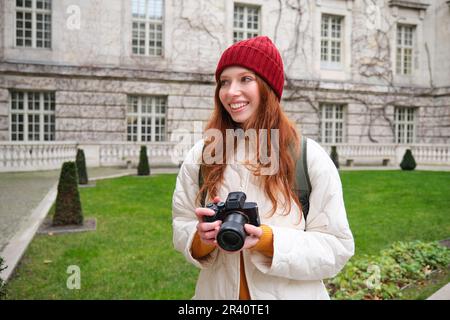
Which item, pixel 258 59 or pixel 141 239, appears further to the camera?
pixel 141 239

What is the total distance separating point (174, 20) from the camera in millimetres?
13352

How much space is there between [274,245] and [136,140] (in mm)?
15058

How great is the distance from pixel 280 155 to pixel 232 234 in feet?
1.32

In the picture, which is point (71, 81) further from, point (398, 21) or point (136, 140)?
point (398, 21)

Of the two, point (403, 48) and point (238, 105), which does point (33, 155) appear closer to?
point (238, 105)

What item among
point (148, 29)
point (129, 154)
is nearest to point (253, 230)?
point (148, 29)

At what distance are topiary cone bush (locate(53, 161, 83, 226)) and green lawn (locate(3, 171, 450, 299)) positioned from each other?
1.31 feet

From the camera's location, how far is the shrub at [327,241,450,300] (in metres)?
3.63

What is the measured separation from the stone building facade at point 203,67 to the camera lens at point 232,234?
8086 millimetres

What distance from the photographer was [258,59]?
1477mm

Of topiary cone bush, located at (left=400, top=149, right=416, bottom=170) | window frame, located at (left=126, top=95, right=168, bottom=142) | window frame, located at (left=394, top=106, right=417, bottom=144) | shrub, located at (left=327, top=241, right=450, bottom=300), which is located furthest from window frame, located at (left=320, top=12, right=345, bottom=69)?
shrub, located at (left=327, top=241, right=450, bottom=300)

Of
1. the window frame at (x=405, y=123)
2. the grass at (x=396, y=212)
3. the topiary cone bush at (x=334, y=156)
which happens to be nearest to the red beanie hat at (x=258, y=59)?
the grass at (x=396, y=212)
